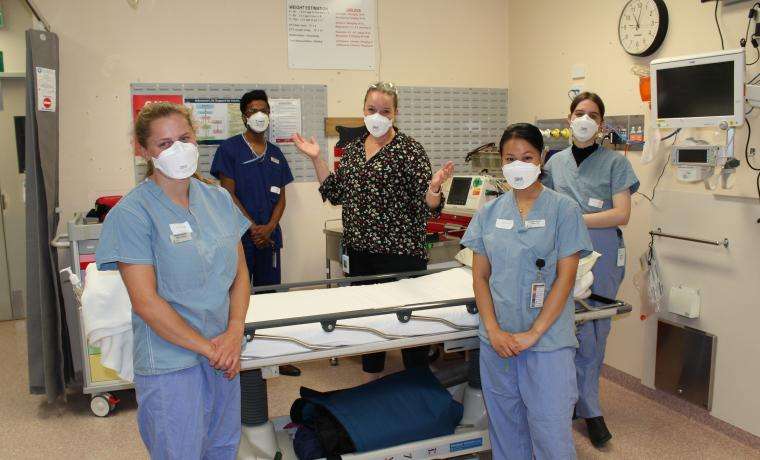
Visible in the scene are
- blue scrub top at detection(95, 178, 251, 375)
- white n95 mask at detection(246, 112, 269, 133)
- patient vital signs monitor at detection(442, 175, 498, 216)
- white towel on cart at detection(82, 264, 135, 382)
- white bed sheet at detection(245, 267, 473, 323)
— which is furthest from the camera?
patient vital signs monitor at detection(442, 175, 498, 216)

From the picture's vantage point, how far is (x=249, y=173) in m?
3.76

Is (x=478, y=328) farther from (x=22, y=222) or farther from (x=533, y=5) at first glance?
(x=22, y=222)

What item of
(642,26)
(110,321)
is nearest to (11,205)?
(110,321)

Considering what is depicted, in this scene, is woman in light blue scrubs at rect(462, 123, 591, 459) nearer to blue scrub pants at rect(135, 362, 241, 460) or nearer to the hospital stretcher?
the hospital stretcher

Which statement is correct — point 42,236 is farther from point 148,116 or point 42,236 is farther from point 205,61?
point 148,116

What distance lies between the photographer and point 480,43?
15.5ft

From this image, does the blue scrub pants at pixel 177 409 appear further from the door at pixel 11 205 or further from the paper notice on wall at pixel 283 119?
the door at pixel 11 205

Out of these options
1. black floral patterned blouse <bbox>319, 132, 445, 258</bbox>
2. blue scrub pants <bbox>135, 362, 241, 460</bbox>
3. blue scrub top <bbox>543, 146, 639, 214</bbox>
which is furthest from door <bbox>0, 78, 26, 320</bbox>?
blue scrub top <bbox>543, 146, 639, 214</bbox>

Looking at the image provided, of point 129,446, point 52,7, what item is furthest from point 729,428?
point 52,7

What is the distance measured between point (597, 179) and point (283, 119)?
226 centimetres

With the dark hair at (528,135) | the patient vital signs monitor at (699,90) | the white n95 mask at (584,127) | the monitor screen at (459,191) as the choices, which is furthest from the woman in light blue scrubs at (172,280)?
the monitor screen at (459,191)

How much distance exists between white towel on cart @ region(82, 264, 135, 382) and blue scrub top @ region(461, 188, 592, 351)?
4.26ft

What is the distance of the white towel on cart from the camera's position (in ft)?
6.71

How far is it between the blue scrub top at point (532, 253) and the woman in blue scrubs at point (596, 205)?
787mm
